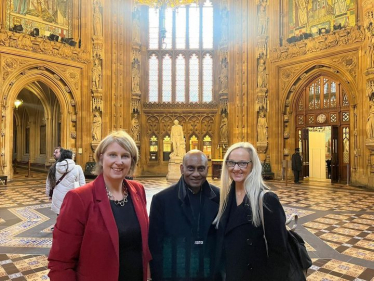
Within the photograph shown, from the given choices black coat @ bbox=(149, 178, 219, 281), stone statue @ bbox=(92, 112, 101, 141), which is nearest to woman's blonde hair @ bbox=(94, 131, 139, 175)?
black coat @ bbox=(149, 178, 219, 281)

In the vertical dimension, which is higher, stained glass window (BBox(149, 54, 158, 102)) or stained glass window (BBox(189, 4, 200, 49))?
stained glass window (BBox(189, 4, 200, 49))

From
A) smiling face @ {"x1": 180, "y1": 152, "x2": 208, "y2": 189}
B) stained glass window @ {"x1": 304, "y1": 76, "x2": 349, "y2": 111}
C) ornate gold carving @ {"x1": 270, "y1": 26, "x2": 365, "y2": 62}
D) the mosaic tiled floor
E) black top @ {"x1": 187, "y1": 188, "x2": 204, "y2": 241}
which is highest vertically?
ornate gold carving @ {"x1": 270, "y1": 26, "x2": 365, "y2": 62}

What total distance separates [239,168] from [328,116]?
45.9ft

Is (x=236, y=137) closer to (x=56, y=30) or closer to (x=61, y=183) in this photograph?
(x=56, y=30)

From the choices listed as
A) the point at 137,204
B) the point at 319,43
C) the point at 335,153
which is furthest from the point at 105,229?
the point at 319,43

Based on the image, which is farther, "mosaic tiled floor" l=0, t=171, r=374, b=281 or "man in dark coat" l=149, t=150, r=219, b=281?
"mosaic tiled floor" l=0, t=171, r=374, b=281

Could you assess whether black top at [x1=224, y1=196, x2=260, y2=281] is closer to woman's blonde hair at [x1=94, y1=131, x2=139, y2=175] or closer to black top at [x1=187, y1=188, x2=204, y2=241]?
black top at [x1=187, y1=188, x2=204, y2=241]

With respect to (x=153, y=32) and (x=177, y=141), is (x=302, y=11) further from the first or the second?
(x=153, y=32)

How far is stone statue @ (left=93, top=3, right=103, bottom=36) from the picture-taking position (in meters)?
15.8

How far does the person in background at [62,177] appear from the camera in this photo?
5.22 meters

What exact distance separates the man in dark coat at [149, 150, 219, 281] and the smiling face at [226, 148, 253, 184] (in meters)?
0.25

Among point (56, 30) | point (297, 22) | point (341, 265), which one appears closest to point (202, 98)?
point (297, 22)

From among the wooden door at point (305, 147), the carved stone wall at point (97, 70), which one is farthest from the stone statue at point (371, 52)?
the carved stone wall at point (97, 70)

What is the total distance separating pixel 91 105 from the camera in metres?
15.7
